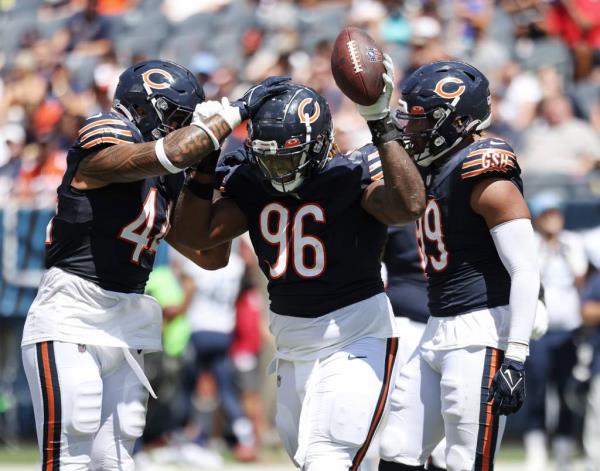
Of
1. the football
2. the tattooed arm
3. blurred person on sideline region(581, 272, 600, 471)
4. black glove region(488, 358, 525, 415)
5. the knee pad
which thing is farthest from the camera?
blurred person on sideline region(581, 272, 600, 471)

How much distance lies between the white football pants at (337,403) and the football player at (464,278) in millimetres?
356

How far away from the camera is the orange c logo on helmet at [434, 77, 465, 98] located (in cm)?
514

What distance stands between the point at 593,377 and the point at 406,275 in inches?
77.7

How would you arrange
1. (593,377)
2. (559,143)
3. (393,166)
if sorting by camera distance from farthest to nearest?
(559,143) → (593,377) → (393,166)

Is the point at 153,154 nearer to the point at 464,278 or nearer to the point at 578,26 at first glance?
the point at 464,278

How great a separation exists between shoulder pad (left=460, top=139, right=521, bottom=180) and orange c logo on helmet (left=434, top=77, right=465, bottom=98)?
27cm

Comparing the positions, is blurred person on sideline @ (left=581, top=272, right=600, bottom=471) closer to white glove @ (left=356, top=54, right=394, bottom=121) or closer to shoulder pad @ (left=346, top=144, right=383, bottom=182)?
shoulder pad @ (left=346, top=144, right=383, bottom=182)

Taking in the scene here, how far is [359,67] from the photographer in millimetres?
4539

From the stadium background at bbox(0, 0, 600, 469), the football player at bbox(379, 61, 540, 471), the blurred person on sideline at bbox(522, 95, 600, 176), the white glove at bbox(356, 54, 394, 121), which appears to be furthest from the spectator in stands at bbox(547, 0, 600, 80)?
the white glove at bbox(356, 54, 394, 121)

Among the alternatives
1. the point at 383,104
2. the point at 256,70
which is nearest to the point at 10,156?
the point at 256,70

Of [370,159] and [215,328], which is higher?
[370,159]

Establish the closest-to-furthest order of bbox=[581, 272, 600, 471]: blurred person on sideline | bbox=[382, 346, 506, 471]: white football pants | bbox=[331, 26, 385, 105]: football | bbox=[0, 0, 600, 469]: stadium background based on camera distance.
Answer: bbox=[331, 26, 385, 105]: football
bbox=[382, 346, 506, 471]: white football pants
bbox=[581, 272, 600, 471]: blurred person on sideline
bbox=[0, 0, 600, 469]: stadium background

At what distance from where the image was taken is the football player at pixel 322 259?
15.2ft

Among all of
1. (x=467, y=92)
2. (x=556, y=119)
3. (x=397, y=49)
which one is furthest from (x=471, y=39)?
(x=467, y=92)
